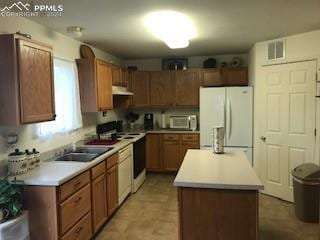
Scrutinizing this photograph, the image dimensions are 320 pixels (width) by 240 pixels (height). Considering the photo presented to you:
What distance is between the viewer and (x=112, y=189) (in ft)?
12.2

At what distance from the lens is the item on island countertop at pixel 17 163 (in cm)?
256

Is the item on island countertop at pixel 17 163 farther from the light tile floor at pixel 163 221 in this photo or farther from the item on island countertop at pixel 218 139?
the item on island countertop at pixel 218 139

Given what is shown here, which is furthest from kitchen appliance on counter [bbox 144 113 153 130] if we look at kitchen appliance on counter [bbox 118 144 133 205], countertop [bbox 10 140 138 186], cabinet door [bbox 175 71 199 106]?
countertop [bbox 10 140 138 186]

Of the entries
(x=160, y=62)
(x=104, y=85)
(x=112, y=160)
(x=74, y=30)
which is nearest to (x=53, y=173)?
(x=112, y=160)

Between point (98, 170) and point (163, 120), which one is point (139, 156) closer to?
point (163, 120)

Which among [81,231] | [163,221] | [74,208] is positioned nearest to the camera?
[74,208]

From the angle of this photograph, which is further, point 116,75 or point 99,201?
point 116,75

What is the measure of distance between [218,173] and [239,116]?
2656 millimetres

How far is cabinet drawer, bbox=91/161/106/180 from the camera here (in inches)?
123

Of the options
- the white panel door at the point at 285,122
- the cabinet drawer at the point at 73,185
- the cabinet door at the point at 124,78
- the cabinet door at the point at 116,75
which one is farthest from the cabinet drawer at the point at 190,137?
the cabinet drawer at the point at 73,185

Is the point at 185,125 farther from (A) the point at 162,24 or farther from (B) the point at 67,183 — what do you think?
(B) the point at 67,183

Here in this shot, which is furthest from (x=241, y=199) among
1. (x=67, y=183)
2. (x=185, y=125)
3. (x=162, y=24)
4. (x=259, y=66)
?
(x=185, y=125)

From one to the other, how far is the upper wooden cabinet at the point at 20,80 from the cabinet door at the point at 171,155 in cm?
332

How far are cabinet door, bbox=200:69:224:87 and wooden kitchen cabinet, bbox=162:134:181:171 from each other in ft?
4.07
